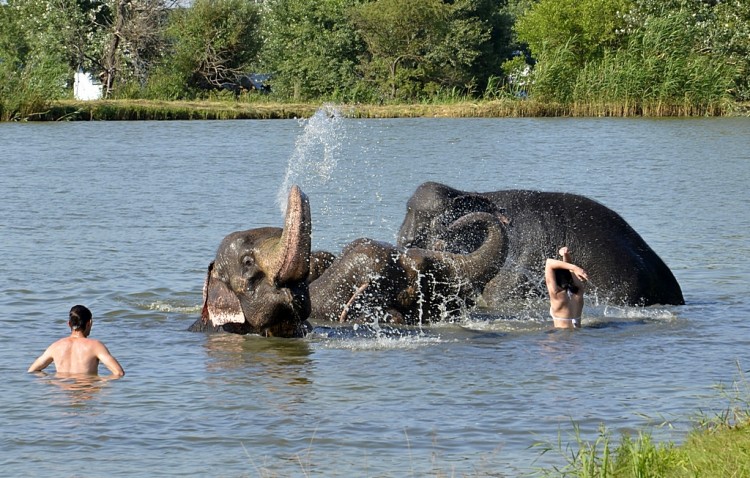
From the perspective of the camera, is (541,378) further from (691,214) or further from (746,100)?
(746,100)

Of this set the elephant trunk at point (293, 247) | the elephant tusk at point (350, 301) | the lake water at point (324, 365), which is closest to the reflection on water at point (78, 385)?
the lake water at point (324, 365)

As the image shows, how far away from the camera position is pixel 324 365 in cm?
1020

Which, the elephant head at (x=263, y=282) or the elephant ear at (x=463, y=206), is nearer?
the elephant head at (x=263, y=282)

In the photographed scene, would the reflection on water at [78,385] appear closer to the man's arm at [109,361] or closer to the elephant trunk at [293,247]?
the man's arm at [109,361]

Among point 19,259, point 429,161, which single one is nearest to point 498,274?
point 19,259

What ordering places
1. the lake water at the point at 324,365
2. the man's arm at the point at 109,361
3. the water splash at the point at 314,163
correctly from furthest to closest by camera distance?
the water splash at the point at 314,163
the man's arm at the point at 109,361
the lake water at the point at 324,365

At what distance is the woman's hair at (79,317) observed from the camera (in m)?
9.61

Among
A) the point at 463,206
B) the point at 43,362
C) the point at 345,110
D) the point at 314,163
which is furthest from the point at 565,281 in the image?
the point at 345,110

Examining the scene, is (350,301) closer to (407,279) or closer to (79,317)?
(407,279)

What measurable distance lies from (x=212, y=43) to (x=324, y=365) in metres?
54.0

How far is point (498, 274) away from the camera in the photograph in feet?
39.5

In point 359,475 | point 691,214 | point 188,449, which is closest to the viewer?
point 359,475

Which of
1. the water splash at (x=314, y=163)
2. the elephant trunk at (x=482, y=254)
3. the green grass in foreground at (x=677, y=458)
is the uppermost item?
the elephant trunk at (x=482, y=254)

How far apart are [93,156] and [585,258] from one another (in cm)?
2480
